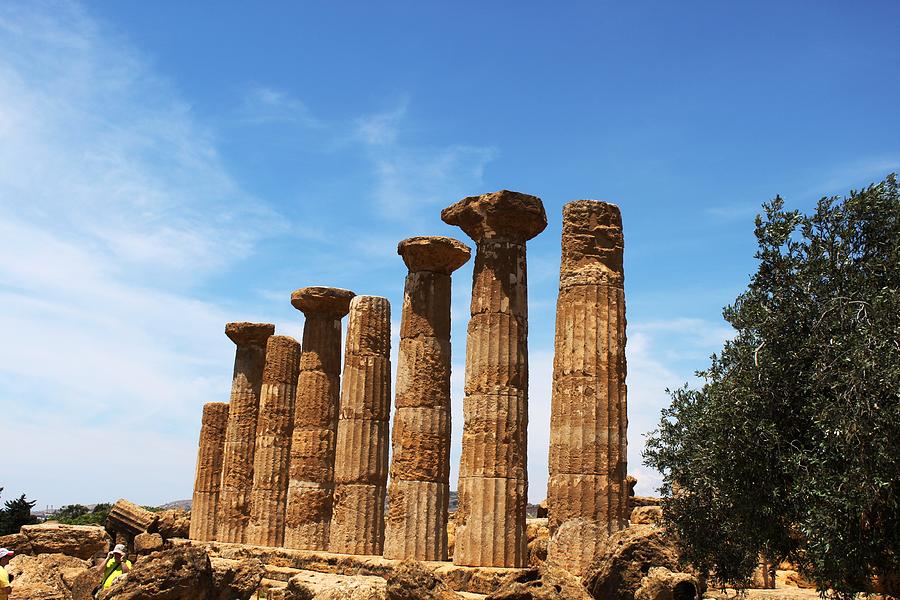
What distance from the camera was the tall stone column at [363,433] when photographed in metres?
19.5

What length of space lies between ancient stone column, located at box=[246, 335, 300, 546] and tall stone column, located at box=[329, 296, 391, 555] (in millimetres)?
4161

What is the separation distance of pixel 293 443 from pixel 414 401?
6.06 meters

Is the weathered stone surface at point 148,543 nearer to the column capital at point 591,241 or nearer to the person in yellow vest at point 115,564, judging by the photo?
the person in yellow vest at point 115,564

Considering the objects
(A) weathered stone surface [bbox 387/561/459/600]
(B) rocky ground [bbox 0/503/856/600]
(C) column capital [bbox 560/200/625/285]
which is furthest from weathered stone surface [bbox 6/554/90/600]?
(C) column capital [bbox 560/200/625/285]

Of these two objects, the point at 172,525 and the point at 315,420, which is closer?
the point at 315,420

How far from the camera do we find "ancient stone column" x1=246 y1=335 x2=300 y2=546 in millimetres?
23531

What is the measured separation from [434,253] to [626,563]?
25.0 feet

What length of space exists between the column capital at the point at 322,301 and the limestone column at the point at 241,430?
11.2 ft

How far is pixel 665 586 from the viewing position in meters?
12.0

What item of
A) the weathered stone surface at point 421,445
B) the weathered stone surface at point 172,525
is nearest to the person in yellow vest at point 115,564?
the weathered stone surface at point 421,445

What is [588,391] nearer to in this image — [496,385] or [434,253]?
[496,385]

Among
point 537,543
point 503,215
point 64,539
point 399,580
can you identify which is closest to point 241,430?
point 64,539

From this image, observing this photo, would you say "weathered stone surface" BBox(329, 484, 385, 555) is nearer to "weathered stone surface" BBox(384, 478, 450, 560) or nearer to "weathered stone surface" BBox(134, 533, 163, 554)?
"weathered stone surface" BBox(384, 478, 450, 560)

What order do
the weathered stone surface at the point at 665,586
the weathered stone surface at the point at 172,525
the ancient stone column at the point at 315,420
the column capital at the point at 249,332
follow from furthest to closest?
the weathered stone surface at the point at 172,525 → the column capital at the point at 249,332 → the ancient stone column at the point at 315,420 → the weathered stone surface at the point at 665,586
